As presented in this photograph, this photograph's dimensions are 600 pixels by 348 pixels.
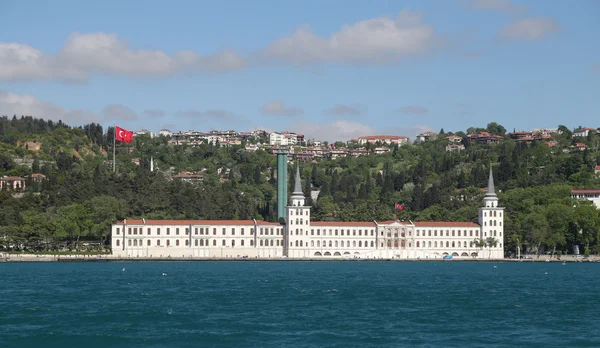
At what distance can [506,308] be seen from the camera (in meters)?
53.2

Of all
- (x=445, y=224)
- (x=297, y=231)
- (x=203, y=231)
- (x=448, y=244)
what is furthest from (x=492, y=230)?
(x=203, y=231)

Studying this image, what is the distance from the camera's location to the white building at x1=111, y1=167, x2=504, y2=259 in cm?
Answer: 11231

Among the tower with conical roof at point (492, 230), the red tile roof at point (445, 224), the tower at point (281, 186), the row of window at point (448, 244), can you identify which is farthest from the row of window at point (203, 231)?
the tower with conical roof at point (492, 230)

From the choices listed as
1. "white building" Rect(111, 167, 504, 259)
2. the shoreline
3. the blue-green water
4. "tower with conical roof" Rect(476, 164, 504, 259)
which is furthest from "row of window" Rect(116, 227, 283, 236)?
the blue-green water

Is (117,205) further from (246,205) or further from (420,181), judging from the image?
(420,181)

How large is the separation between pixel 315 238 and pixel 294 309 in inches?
2496

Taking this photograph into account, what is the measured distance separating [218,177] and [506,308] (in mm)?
137240

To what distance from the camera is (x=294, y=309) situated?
51500mm

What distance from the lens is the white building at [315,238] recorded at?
112m

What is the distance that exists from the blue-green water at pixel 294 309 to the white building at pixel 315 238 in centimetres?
2854

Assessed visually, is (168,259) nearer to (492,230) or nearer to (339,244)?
(339,244)

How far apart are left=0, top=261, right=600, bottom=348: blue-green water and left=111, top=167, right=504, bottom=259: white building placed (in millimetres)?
28538

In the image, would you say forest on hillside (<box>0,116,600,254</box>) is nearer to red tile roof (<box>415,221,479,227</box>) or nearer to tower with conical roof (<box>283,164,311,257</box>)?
red tile roof (<box>415,221,479,227</box>)

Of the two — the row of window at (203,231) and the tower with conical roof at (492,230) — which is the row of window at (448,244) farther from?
the row of window at (203,231)
